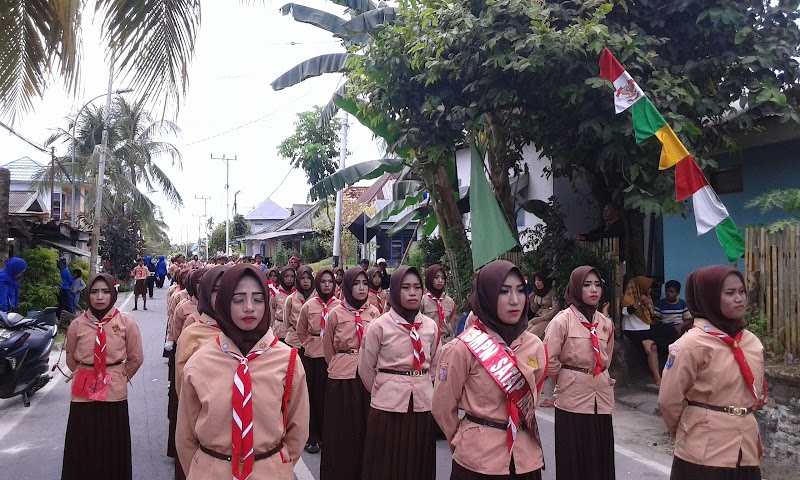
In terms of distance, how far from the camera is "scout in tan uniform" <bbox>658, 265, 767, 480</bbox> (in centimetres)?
355

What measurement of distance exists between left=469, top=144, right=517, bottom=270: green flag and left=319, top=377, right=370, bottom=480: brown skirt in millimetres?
4367

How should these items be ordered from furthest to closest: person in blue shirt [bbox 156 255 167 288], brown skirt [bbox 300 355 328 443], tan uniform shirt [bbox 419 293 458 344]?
person in blue shirt [bbox 156 255 167 288], tan uniform shirt [bbox 419 293 458 344], brown skirt [bbox 300 355 328 443]

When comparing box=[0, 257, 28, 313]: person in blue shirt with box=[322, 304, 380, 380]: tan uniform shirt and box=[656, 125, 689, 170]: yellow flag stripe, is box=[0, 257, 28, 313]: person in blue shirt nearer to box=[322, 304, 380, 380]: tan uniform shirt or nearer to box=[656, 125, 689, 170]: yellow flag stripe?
box=[322, 304, 380, 380]: tan uniform shirt

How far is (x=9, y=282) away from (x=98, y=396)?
721cm

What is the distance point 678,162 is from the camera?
6.95 m

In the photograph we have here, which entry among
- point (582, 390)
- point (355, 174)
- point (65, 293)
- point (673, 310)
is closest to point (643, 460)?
point (582, 390)

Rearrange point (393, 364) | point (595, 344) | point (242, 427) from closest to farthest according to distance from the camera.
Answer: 1. point (242, 427)
2. point (393, 364)
3. point (595, 344)

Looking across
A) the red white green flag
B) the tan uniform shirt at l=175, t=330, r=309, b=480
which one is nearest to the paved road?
the red white green flag

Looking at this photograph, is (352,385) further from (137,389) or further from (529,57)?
(137,389)

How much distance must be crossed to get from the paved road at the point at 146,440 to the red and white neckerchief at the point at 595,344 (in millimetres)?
1447

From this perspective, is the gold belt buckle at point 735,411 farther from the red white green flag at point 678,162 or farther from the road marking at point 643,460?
the red white green flag at point 678,162

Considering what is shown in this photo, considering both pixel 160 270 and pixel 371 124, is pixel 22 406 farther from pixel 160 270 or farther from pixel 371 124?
pixel 160 270

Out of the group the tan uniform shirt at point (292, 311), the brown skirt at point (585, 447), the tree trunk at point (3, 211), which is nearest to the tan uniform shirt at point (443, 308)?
the tan uniform shirt at point (292, 311)

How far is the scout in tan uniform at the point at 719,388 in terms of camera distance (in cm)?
355
